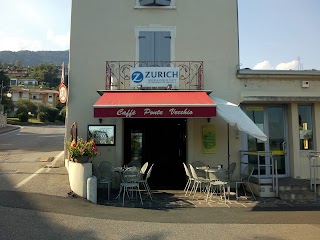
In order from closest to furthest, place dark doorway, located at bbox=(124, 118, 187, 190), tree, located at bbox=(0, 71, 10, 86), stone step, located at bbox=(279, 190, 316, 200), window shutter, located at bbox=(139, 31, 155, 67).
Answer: stone step, located at bbox=(279, 190, 316, 200), window shutter, located at bbox=(139, 31, 155, 67), dark doorway, located at bbox=(124, 118, 187, 190), tree, located at bbox=(0, 71, 10, 86)

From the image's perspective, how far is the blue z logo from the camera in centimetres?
1262

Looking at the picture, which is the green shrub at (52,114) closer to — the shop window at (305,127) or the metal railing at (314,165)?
the shop window at (305,127)

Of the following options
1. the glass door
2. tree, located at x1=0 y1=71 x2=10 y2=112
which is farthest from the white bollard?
tree, located at x1=0 y1=71 x2=10 y2=112

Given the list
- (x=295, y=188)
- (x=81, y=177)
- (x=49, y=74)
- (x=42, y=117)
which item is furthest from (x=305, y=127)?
(x=49, y=74)

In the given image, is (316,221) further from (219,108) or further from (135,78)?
(135,78)

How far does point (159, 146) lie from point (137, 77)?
4034 mm

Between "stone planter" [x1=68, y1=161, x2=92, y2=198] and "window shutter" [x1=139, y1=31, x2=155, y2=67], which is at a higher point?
"window shutter" [x1=139, y1=31, x2=155, y2=67]

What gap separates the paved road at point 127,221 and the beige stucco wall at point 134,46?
3989 mm

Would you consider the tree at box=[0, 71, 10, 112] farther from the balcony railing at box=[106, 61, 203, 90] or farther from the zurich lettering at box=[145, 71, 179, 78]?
the zurich lettering at box=[145, 71, 179, 78]

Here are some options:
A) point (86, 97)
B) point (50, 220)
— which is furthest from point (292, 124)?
point (50, 220)

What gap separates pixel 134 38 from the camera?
541 inches

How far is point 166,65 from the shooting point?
45.1ft

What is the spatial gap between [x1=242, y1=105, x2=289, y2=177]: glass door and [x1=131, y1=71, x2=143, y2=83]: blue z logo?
193 inches

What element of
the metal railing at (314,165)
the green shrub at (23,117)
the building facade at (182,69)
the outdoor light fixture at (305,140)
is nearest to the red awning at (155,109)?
the building facade at (182,69)
